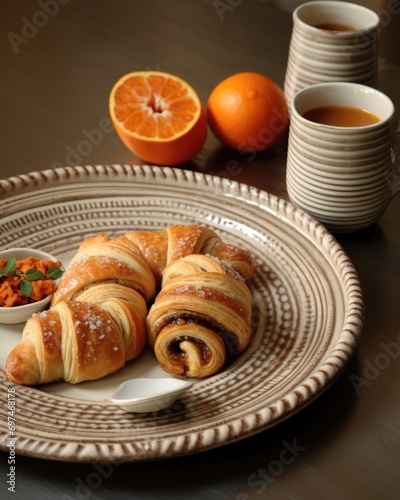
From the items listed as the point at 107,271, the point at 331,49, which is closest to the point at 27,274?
the point at 107,271

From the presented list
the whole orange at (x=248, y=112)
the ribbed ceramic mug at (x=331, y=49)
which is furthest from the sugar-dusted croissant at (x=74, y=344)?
the ribbed ceramic mug at (x=331, y=49)

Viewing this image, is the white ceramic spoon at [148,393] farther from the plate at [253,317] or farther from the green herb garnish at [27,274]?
the green herb garnish at [27,274]

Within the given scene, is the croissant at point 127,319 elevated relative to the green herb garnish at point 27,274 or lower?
elevated

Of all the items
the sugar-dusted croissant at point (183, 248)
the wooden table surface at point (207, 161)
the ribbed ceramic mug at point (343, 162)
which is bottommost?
the wooden table surface at point (207, 161)

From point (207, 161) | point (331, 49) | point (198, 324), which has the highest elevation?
point (331, 49)

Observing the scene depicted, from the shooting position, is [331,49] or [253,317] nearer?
[253,317]

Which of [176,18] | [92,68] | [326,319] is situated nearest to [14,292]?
[326,319]

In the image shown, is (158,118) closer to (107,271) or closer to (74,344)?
(107,271)
